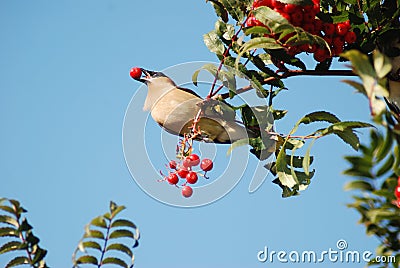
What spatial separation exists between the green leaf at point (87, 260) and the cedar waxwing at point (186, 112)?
1285 millimetres

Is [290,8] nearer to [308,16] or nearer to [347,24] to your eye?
[308,16]

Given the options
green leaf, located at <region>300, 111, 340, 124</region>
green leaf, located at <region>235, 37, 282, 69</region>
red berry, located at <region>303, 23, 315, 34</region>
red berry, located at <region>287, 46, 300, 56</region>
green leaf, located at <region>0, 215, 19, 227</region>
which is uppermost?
red berry, located at <region>303, 23, 315, 34</region>

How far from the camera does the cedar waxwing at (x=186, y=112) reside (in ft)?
8.82

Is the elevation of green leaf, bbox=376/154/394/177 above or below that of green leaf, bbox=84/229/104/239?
above

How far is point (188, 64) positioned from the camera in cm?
283

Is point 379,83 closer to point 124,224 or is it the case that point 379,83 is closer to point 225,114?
point 124,224

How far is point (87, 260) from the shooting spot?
4.65ft

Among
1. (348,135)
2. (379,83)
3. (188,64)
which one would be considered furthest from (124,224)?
(188,64)

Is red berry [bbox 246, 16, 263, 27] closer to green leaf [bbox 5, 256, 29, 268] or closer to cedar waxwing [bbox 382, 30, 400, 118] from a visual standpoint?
cedar waxwing [bbox 382, 30, 400, 118]

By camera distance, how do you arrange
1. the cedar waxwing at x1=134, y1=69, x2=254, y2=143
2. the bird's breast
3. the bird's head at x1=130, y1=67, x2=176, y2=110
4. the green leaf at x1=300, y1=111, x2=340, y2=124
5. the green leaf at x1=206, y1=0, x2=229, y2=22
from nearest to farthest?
the green leaf at x1=300, y1=111, x2=340, y2=124, the green leaf at x1=206, y1=0, x2=229, y2=22, the cedar waxwing at x1=134, y1=69, x2=254, y2=143, the bird's breast, the bird's head at x1=130, y1=67, x2=176, y2=110

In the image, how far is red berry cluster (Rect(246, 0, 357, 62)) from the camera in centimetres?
224

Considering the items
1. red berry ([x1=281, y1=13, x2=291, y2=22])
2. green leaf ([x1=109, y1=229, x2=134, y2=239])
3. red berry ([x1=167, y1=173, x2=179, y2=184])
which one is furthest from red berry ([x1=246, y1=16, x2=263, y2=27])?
green leaf ([x1=109, y1=229, x2=134, y2=239])

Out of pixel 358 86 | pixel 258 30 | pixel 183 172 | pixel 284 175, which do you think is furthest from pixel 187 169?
pixel 358 86

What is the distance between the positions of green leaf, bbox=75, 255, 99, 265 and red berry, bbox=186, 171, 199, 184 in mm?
1130
